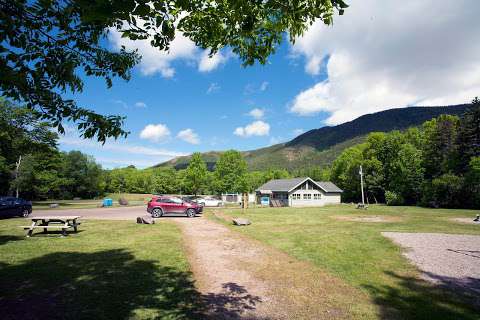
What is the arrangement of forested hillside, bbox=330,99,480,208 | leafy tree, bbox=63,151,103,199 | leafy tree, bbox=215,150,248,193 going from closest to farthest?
forested hillside, bbox=330,99,480,208 < leafy tree, bbox=215,150,248,193 < leafy tree, bbox=63,151,103,199

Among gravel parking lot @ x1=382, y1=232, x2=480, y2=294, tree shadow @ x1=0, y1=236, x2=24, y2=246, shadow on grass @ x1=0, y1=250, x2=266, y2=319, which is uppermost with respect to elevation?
tree shadow @ x1=0, y1=236, x2=24, y2=246

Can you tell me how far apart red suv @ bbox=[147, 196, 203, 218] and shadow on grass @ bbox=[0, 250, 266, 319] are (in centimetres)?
1521

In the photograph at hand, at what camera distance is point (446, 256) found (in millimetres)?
10336

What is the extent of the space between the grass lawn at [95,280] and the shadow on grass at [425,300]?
4.17m

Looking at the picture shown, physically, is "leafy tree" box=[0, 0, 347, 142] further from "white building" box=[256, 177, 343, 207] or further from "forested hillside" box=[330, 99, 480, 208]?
"white building" box=[256, 177, 343, 207]

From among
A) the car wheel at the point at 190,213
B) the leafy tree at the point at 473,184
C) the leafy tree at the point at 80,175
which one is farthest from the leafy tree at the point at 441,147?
the leafy tree at the point at 80,175

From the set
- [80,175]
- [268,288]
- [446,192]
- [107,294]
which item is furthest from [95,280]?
[80,175]

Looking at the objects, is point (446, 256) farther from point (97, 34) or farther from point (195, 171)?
point (195, 171)

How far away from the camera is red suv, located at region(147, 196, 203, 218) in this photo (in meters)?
24.0

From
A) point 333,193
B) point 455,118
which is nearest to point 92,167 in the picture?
point 333,193

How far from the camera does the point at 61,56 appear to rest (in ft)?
14.2

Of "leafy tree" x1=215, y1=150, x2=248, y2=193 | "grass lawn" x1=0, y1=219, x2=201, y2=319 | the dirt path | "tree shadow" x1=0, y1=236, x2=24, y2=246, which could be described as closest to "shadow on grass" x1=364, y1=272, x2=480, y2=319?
the dirt path

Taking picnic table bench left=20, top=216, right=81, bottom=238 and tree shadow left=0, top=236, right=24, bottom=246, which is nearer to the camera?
tree shadow left=0, top=236, right=24, bottom=246

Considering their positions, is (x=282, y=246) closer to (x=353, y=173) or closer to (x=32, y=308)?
(x=32, y=308)
